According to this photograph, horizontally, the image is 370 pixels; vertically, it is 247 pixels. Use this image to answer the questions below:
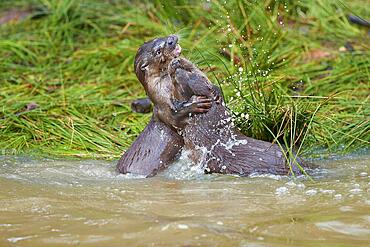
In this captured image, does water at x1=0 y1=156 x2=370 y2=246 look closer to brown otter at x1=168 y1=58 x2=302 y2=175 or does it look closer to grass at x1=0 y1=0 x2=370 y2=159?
brown otter at x1=168 y1=58 x2=302 y2=175

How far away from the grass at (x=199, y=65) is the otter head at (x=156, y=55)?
22 centimetres

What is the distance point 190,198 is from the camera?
3279 mm

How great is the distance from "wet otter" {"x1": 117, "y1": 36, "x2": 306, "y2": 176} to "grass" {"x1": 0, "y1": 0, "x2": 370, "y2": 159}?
0.59 ft

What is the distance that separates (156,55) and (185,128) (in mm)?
381

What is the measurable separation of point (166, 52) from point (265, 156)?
70 cm

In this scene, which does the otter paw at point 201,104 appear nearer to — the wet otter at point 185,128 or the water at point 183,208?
the wet otter at point 185,128

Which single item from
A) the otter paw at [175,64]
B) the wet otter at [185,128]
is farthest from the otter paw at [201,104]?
the otter paw at [175,64]

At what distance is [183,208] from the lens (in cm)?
308

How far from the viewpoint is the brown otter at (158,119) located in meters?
3.84

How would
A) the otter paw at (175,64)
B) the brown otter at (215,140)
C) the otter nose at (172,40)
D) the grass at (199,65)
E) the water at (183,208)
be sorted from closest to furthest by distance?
the water at (183,208)
the brown otter at (215,140)
the otter paw at (175,64)
the otter nose at (172,40)
the grass at (199,65)

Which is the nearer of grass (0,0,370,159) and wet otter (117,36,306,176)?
wet otter (117,36,306,176)

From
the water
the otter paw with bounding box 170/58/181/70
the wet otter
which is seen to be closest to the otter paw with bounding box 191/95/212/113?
the wet otter

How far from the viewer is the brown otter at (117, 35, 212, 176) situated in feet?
12.6

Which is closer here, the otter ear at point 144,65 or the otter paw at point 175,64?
the otter paw at point 175,64
